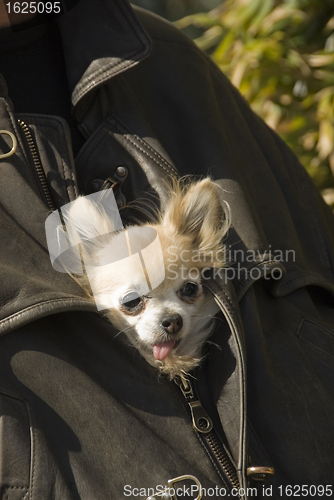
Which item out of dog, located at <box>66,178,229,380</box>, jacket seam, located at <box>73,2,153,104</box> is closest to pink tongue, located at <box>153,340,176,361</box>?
dog, located at <box>66,178,229,380</box>

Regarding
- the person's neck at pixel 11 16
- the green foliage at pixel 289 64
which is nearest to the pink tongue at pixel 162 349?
the person's neck at pixel 11 16

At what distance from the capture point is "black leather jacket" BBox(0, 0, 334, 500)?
867 mm

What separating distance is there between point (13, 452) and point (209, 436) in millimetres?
393

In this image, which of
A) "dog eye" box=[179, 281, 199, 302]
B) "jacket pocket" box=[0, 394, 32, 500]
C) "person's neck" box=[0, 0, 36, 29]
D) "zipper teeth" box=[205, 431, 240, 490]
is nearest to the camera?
"jacket pocket" box=[0, 394, 32, 500]

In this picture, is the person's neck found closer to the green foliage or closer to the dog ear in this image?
the dog ear

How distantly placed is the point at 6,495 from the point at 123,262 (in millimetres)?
562

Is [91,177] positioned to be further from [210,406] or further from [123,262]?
[210,406]

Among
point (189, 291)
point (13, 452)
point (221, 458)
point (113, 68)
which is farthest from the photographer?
point (189, 291)

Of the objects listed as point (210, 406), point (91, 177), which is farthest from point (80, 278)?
point (210, 406)

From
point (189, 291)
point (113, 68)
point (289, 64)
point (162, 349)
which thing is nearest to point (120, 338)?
point (162, 349)

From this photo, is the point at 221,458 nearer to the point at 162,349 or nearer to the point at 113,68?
the point at 162,349

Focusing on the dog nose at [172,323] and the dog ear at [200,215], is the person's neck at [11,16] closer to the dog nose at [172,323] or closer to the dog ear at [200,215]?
the dog ear at [200,215]

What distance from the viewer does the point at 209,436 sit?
980 millimetres

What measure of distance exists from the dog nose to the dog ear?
190mm
